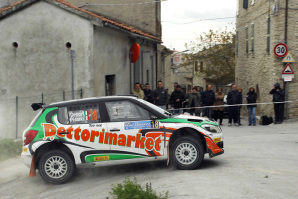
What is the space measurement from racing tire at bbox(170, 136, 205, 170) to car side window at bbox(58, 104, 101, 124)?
64.0 inches

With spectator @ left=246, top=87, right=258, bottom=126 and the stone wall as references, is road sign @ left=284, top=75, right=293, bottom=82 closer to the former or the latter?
spectator @ left=246, top=87, right=258, bottom=126

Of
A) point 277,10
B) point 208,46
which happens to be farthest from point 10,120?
point 208,46

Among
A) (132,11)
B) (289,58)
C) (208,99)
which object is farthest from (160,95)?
(132,11)

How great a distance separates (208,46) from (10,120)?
3485cm

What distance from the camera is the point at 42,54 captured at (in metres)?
18.4

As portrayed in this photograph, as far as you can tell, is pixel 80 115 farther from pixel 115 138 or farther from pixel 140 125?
pixel 140 125

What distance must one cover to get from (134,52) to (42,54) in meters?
6.24

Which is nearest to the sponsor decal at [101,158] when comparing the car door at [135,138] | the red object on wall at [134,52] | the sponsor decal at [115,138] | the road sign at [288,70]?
the car door at [135,138]

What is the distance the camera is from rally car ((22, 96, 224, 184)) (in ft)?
28.6

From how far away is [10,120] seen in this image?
1816 centimetres

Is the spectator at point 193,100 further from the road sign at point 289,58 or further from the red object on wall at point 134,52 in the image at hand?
the red object on wall at point 134,52

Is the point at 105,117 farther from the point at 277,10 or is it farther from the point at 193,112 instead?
the point at 277,10

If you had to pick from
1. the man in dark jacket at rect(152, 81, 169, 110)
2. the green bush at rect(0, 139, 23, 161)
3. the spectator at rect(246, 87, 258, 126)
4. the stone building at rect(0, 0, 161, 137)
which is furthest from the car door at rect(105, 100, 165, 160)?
the spectator at rect(246, 87, 258, 126)

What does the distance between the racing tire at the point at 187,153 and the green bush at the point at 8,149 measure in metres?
5.53
